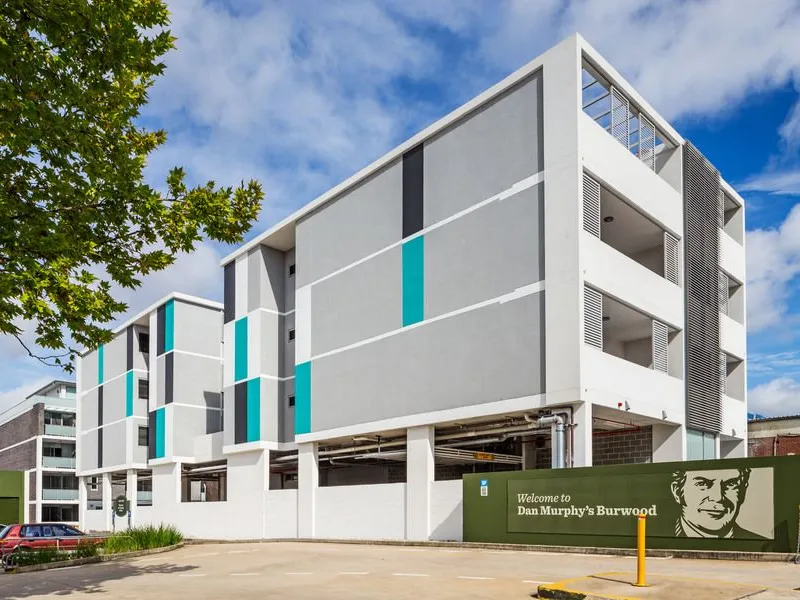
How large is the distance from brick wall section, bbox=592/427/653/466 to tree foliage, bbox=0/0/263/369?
19.1 meters

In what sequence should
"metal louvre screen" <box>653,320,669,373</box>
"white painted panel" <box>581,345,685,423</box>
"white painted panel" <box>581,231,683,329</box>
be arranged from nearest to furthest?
"white painted panel" <box>581,345,685,423</box> < "white painted panel" <box>581,231,683,329</box> < "metal louvre screen" <box>653,320,669,373</box>

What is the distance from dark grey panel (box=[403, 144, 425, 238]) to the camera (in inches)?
1139

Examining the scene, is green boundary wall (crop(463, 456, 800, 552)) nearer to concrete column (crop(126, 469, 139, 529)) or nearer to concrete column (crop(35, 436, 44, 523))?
concrete column (crop(126, 469, 139, 529))

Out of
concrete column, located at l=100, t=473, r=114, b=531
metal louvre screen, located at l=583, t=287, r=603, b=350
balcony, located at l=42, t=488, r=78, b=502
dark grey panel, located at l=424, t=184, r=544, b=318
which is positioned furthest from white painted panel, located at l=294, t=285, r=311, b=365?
balcony, located at l=42, t=488, r=78, b=502

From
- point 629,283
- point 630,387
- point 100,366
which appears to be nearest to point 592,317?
point 629,283

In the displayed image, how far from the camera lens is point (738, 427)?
31500 mm

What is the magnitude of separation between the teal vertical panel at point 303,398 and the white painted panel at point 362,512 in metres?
2.79

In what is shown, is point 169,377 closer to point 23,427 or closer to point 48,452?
point 48,452

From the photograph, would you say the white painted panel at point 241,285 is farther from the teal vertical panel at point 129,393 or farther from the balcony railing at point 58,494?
the balcony railing at point 58,494

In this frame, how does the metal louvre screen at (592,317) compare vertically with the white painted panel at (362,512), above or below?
above

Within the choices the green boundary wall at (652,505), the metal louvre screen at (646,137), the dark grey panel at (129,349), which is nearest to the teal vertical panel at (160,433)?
the dark grey panel at (129,349)

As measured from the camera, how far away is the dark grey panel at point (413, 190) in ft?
94.9

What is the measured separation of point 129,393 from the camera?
52406 millimetres

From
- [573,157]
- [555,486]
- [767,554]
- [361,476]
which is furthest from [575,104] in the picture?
[361,476]
